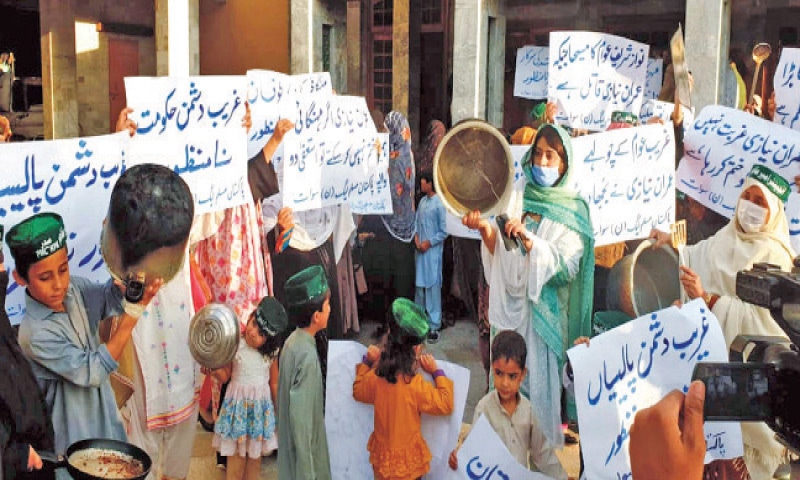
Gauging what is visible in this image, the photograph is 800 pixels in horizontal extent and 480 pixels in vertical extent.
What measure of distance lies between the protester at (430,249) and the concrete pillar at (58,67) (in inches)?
378

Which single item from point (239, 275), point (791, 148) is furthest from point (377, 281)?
point (791, 148)

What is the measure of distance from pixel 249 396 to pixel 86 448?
1.81m

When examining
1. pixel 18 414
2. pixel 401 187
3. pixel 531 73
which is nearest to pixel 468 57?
pixel 531 73

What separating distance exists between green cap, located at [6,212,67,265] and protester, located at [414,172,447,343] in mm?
5365

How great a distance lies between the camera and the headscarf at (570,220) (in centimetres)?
505

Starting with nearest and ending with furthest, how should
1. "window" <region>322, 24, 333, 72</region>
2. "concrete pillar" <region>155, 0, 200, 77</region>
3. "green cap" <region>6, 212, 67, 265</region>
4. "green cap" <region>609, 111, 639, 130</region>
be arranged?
"green cap" <region>6, 212, 67, 265</region> < "green cap" <region>609, 111, 639, 130</region> < "window" <region>322, 24, 333, 72</region> < "concrete pillar" <region>155, 0, 200, 77</region>

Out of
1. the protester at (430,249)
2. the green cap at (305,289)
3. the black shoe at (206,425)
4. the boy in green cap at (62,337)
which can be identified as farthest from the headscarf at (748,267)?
the protester at (430,249)

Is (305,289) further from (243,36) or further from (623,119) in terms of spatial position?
(243,36)

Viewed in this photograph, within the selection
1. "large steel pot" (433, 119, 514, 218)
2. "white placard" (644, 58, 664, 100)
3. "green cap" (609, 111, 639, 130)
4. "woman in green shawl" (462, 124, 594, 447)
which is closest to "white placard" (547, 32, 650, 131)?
"green cap" (609, 111, 639, 130)

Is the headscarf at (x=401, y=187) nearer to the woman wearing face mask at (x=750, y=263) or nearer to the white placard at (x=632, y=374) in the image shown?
the woman wearing face mask at (x=750, y=263)

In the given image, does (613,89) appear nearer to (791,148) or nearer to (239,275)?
(791,148)

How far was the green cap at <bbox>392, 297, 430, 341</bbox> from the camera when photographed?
14.4ft

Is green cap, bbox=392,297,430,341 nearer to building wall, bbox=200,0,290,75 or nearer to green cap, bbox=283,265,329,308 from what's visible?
green cap, bbox=283,265,329,308

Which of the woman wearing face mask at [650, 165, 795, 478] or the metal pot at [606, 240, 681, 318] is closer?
the woman wearing face mask at [650, 165, 795, 478]
